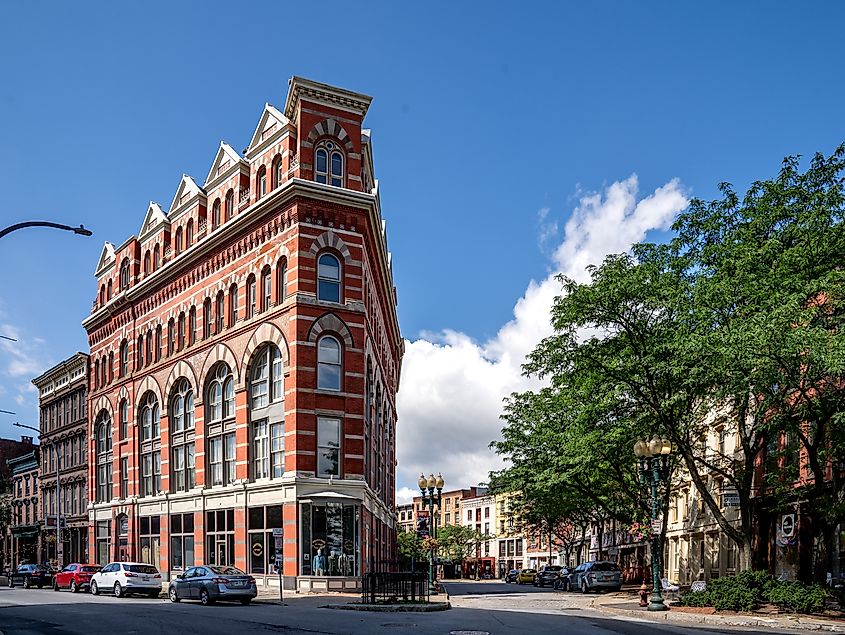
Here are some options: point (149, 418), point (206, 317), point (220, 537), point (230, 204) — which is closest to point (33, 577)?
point (149, 418)

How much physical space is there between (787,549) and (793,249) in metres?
17.2

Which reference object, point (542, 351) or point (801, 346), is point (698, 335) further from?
point (542, 351)

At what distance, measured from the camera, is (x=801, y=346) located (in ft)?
80.8

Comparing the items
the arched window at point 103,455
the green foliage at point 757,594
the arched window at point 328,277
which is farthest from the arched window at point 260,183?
the green foliage at point 757,594

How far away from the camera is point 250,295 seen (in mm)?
45719

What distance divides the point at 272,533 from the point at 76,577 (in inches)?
459

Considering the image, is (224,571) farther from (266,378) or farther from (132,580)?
(266,378)

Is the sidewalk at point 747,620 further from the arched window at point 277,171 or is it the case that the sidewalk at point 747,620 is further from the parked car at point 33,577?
the parked car at point 33,577

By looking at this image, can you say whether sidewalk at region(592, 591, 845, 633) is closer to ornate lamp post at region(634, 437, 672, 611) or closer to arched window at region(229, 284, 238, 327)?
ornate lamp post at region(634, 437, 672, 611)

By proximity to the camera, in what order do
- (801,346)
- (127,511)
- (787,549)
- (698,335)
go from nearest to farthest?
(801,346), (698,335), (787,549), (127,511)

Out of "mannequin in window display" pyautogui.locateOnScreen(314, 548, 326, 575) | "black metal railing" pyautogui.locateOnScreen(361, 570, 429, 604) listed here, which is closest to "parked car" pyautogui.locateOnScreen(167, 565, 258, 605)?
"black metal railing" pyautogui.locateOnScreen(361, 570, 429, 604)

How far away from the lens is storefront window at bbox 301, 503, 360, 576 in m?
39.6

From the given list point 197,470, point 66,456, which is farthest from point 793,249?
point 66,456

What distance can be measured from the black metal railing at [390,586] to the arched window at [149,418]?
27.6 metres
